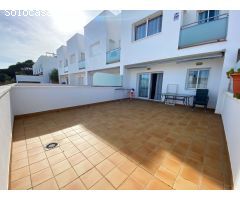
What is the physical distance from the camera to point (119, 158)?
5.40ft

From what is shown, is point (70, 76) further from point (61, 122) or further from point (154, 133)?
point (154, 133)

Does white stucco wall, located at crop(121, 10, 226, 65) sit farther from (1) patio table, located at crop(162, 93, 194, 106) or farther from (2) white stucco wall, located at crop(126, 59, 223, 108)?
(1) patio table, located at crop(162, 93, 194, 106)

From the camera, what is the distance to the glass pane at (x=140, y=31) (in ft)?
20.7

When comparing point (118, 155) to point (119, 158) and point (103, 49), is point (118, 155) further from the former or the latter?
point (103, 49)

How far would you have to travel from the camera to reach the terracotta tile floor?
1.24 m

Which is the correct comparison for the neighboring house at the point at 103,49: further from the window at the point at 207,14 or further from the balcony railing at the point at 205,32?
the window at the point at 207,14

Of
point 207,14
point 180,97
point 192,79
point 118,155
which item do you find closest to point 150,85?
point 180,97

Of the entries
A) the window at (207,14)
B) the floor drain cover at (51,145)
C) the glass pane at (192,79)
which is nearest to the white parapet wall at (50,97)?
the floor drain cover at (51,145)

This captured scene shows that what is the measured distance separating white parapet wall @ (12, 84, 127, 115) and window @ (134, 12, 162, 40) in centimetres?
400

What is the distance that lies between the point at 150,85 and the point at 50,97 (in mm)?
5548

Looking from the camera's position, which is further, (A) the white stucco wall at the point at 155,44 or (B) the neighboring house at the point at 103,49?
(B) the neighboring house at the point at 103,49

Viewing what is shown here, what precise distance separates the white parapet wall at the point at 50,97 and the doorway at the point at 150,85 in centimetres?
310
